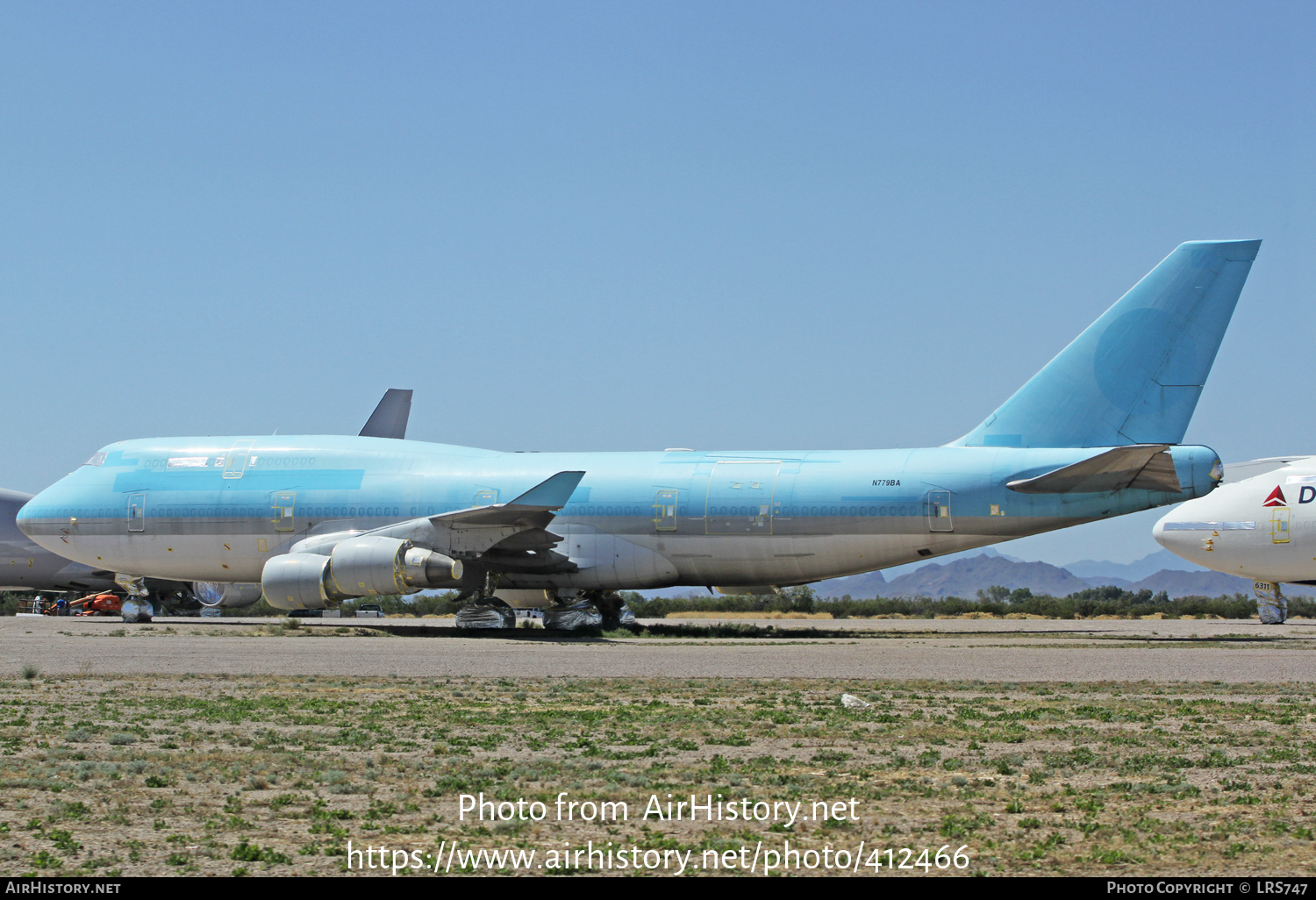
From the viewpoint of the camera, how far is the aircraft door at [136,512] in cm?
3325

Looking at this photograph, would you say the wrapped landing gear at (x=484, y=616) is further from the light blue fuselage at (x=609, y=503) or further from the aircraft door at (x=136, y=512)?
the aircraft door at (x=136, y=512)

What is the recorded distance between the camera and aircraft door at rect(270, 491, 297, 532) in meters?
31.9

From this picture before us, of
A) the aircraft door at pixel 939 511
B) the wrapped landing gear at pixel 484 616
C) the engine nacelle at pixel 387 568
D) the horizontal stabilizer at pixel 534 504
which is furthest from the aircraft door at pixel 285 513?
the aircraft door at pixel 939 511

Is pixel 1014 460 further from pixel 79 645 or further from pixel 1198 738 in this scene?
pixel 79 645

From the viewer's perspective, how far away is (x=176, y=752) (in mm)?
9945

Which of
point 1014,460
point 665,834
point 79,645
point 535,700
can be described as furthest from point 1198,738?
point 79,645

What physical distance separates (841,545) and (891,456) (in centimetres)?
244

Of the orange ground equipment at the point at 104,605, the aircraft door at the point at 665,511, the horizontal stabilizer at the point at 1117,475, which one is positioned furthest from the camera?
the orange ground equipment at the point at 104,605

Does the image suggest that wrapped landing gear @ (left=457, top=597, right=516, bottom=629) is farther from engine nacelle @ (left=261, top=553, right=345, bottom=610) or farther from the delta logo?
the delta logo

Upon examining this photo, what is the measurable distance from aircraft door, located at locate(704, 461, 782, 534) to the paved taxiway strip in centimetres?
292

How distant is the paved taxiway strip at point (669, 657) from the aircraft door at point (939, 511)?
258cm

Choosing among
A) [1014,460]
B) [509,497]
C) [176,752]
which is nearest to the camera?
[176,752]

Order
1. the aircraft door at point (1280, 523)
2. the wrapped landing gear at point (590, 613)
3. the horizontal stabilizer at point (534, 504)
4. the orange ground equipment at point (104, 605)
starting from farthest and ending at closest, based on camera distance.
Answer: the orange ground equipment at point (104, 605) < the aircraft door at point (1280, 523) < the wrapped landing gear at point (590, 613) < the horizontal stabilizer at point (534, 504)
